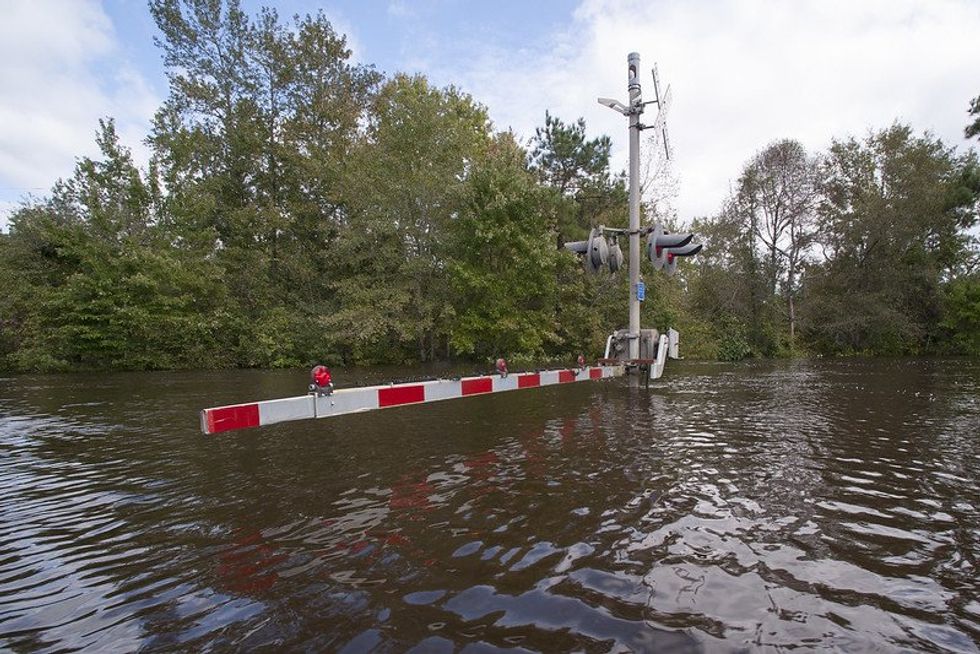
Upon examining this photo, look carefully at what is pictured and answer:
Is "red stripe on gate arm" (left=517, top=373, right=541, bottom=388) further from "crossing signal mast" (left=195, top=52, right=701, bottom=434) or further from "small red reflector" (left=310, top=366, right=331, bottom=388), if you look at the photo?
"small red reflector" (left=310, top=366, right=331, bottom=388)

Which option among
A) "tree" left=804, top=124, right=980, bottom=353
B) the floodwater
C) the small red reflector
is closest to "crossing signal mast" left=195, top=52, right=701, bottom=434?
the floodwater

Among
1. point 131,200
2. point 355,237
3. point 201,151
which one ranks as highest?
point 201,151

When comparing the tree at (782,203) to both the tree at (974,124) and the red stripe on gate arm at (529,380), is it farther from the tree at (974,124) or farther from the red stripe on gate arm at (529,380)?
the red stripe on gate arm at (529,380)

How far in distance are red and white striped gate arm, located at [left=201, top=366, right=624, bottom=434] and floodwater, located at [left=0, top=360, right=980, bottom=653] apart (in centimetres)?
70

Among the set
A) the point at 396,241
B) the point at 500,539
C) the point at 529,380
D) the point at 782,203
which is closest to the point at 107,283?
the point at 396,241

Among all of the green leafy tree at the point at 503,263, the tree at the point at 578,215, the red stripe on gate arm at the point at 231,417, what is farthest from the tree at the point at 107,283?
the red stripe on gate arm at the point at 231,417

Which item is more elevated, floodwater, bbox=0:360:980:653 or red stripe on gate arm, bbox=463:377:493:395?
red stripe on gate arm, bbox=463:377:493:395

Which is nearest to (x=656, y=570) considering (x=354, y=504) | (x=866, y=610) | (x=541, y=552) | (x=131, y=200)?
(x=541, y=552)

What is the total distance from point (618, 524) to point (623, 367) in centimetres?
837

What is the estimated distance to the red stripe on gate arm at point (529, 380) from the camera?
8097 millimetres

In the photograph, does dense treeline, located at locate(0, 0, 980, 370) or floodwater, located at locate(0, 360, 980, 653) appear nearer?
floodwater, located at locate(0, 360, 980, 653)

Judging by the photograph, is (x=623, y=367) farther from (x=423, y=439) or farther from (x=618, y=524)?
(x=618, y=524)

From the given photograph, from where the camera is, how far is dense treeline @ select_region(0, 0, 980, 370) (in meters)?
24.2

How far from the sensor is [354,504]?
4.46 metres
